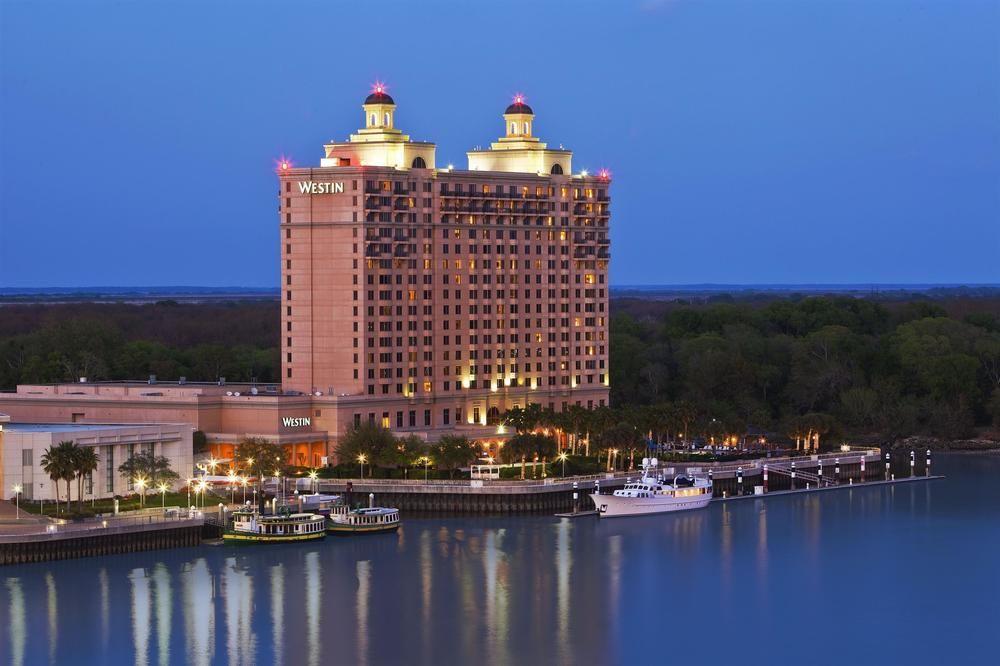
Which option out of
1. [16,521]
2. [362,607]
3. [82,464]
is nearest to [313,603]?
[362,607]

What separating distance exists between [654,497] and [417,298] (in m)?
20.9

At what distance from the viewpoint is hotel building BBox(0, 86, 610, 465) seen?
410ft

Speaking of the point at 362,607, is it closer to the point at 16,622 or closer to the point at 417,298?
the point at 16,622

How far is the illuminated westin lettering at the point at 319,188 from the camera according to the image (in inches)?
4951

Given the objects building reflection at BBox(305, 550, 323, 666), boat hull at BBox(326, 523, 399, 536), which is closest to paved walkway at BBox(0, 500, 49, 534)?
building reflection at BBox(305, 550, 323, 666)

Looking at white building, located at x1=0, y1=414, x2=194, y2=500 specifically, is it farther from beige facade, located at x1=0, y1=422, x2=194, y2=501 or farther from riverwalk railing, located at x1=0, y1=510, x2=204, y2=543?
riverwalk railing, located at x1=0, y1=510, x2=204, y2=543

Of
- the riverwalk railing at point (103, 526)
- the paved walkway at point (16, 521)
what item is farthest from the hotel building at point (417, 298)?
the paved walkway at point (16, 521)

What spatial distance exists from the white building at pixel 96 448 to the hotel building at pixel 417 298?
8470 mm

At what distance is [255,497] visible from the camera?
11094cm

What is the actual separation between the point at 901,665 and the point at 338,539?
34890mm

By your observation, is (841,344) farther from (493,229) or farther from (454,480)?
(454,480)

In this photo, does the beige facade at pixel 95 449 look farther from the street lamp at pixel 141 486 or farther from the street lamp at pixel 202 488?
the street lamp at pixel 202 488

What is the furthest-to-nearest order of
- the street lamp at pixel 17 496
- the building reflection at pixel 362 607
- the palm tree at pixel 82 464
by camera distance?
the street lamp at pixel 17 496
the palm tree at pixel 82 464
the building reflection at pixel 362 607

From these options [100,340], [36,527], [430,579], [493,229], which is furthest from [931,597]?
[100,340]
